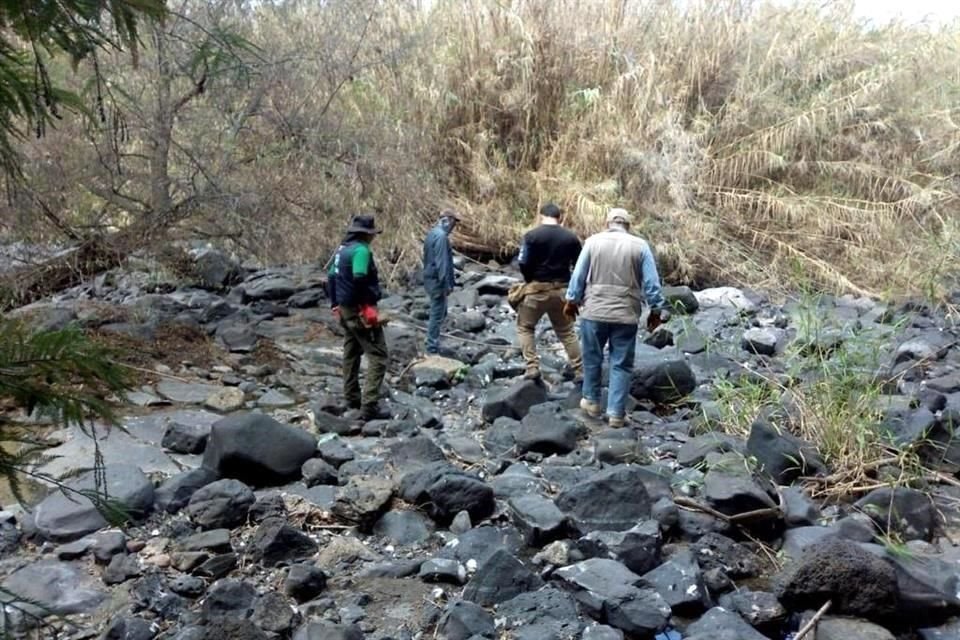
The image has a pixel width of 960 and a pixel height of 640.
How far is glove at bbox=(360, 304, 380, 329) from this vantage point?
745 centimetres

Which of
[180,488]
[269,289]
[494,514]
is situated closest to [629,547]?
[494,514]

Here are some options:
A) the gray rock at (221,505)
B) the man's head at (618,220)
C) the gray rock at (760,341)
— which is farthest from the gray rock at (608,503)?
the gray rock at (760,341)

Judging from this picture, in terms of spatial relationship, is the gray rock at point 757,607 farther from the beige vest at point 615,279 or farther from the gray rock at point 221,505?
the beige vest at point 615,279

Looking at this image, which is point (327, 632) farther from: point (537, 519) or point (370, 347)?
point (370, 347)

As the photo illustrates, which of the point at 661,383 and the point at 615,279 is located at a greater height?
the point at 615,279

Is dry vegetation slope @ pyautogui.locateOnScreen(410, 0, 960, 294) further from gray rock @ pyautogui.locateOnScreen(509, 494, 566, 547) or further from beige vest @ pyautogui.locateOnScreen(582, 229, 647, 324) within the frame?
gray rock @ pyautogui.locateOnScreen(509, 494, 566, 547)

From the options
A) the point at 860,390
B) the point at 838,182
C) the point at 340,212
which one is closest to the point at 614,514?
the point at 860,390

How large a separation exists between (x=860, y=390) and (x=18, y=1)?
572 cm

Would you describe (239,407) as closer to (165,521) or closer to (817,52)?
(165,521)

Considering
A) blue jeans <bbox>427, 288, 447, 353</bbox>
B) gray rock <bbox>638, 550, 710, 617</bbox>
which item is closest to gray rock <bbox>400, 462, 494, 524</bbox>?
gray rock <bbox>638, 550, 710, 617</bbox>

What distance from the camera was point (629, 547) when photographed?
16.5 feet

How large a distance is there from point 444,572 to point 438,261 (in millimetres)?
5192

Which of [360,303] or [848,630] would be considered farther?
[360,303]

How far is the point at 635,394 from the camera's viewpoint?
8.45 meters
